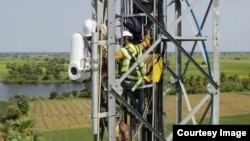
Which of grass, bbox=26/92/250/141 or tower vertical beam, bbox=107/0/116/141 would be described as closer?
tower vertical beam, bbox=107/0/116/141

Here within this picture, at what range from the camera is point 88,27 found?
4.69 meters

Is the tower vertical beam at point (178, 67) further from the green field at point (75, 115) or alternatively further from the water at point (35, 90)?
the water at point (35, 90)

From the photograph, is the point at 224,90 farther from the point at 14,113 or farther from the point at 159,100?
the point at 159,100

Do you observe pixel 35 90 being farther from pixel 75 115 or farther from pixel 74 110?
pixel 75 115

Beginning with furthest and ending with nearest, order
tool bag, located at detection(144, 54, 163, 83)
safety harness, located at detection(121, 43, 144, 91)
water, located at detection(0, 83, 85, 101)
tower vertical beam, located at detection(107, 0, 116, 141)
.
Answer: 1. water, located at detection(0, 83, 85, 101)
2. tool bag, located at detection(144, 54, 163, 83)
3. safety harness, located at detection(121, 43, 144, 91)
4. tower vertical beam, located at detection(107, 0, 116, 141)

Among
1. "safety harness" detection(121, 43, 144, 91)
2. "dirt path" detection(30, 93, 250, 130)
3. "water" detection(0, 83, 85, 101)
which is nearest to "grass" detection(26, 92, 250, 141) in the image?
"dirt path" detection(30, 93, 250, 130)

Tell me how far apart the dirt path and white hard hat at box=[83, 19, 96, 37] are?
35.1 metres

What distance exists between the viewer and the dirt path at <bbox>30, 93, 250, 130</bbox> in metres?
43.3

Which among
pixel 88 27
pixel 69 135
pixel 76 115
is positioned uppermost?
pixel 88 27

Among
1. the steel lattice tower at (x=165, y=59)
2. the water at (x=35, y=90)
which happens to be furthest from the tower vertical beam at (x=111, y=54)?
the water at (x=35, y=90)

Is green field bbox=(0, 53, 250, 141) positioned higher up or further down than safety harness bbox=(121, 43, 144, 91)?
further down

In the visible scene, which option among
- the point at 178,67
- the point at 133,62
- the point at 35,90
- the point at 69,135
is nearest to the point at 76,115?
the point at 69,135

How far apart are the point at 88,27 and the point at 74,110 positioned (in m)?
47.5

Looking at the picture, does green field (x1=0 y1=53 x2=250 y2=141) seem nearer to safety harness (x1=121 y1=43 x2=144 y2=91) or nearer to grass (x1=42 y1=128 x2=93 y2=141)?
grass (x1=42 y1=128 x2=93 y2=141)
